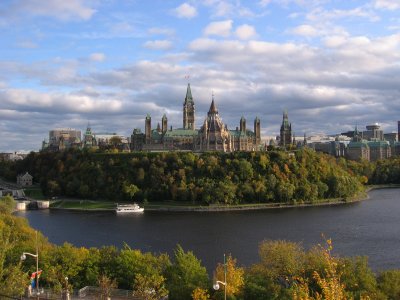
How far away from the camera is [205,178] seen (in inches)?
3238

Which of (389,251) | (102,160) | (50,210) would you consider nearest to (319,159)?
(102,160)

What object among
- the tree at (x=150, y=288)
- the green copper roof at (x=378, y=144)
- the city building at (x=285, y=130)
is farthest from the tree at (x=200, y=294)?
the green copper roof at (x=378, y=144)

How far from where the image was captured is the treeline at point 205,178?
78.4m

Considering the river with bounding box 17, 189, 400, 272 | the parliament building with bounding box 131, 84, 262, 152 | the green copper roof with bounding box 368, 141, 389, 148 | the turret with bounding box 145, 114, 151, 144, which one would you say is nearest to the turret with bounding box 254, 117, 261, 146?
the parliament building with bounding box 131, 84, 262, 152

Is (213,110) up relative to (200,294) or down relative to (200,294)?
up

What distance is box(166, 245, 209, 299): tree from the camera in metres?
22.3

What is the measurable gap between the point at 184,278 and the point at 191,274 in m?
0.49

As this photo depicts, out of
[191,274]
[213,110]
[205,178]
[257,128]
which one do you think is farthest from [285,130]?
[191,274]

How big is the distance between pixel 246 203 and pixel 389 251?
1543 inches

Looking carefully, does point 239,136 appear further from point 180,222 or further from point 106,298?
point 106,298

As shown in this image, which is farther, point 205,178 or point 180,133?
point 180,133

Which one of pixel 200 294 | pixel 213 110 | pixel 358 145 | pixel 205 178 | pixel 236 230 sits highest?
pixel 213 110

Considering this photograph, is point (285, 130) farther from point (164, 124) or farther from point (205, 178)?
point (205, 178)

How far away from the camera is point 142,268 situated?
2591cm
